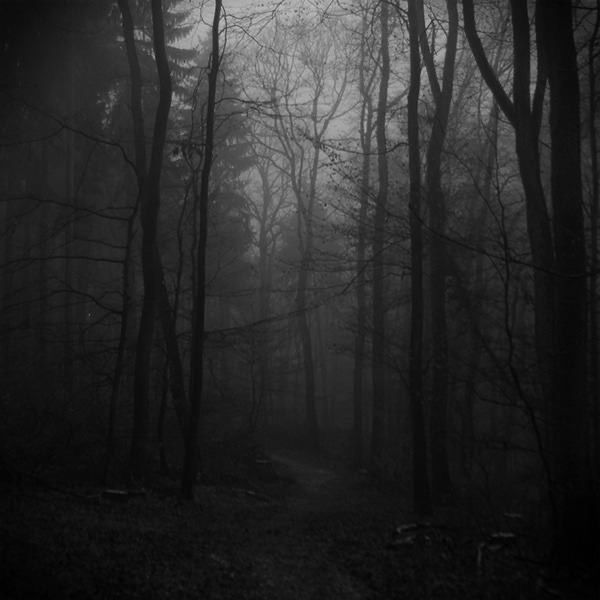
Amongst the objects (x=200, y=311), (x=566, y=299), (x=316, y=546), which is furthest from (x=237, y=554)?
(x=566, y=299)

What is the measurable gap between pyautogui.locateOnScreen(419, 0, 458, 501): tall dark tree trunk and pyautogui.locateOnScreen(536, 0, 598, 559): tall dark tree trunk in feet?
15.3

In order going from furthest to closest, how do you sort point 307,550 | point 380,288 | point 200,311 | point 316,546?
point 380,288, point 200,311, point 316,546, point 307,550

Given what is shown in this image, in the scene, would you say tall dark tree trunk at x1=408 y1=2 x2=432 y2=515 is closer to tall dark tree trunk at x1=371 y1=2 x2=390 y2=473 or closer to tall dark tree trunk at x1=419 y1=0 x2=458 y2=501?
tall dark tree trunk at x1=419 y1=0 x2=458 y2=501

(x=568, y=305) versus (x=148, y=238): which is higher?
(x=148, y=238)

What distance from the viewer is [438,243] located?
13648 mm

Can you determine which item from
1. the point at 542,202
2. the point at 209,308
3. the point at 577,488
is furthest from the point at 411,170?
the point at 209,308

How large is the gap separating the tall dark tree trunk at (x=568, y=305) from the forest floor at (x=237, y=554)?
77 cm

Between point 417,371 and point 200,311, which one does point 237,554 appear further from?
point 417,371

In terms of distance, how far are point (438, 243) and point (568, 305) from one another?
6546mm

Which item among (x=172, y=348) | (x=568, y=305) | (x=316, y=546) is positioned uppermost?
(x=568, y=305)

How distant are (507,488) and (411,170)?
30.8 feet

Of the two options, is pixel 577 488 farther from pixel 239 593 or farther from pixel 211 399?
pixel 211 399

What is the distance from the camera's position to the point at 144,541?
7.30 metres

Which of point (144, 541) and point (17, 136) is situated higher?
point (17, 136)
